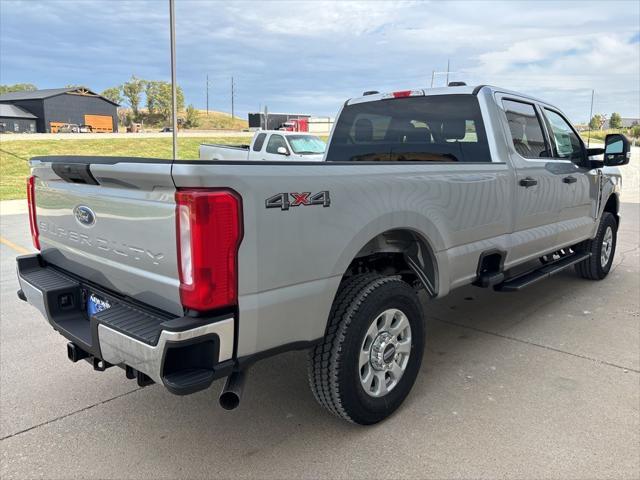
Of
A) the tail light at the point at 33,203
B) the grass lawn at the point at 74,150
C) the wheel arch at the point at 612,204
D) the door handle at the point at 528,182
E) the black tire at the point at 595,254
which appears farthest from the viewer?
the grass lawn at the point at 74,150

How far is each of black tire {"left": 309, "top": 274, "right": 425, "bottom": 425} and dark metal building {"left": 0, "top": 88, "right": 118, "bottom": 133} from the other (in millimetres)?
73492

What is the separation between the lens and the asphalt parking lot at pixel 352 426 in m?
2.71

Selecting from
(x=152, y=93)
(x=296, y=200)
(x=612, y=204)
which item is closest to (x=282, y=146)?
(x=612, y=204)

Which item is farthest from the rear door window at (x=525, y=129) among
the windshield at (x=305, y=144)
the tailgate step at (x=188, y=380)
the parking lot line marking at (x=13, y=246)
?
the windshield at (x=305, y=144)

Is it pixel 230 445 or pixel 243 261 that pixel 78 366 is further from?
pixel 243 261

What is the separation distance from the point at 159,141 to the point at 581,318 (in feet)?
104

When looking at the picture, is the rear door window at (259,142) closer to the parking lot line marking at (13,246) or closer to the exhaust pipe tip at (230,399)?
the parking lot line marking at (13,246)

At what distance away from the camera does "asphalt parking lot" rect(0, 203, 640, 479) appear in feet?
8.89

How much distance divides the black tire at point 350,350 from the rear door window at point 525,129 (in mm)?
1998

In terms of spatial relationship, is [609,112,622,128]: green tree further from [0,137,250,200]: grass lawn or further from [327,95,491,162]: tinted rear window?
[327,95,491,162]: tinted rear window

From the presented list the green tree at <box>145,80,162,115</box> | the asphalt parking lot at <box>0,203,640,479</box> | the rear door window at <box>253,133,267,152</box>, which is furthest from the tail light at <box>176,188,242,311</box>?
the green tree at <box>145,80,162,115</box>

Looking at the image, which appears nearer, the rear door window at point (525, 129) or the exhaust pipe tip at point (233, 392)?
the exhaust pipe tip at point (233, 392)

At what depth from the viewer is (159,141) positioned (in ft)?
110

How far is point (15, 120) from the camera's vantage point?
63906 millimetres
